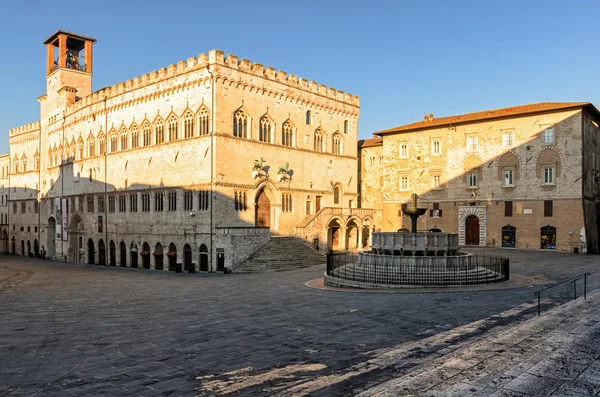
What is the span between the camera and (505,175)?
43250 millimetres

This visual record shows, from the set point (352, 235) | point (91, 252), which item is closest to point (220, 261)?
point (352, 235)

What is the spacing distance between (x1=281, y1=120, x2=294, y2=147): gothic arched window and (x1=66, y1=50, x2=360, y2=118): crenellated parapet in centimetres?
265

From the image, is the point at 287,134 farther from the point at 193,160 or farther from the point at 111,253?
→ the point at 111,253

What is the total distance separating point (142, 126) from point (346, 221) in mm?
20366

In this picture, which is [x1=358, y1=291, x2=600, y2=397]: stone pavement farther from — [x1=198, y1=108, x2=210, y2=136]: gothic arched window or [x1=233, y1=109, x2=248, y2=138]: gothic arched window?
[x1=233, y1=109, x2=248, y2=138]: gothic arched window

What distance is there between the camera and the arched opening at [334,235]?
43.0 meters

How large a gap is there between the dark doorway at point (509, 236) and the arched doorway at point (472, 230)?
2.51 metres

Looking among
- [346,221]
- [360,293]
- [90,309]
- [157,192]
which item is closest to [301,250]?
[346,221]

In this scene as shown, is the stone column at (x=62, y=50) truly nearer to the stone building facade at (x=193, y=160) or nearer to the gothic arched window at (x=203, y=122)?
the stone building facade at (x=193, y=160)

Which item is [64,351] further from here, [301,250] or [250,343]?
[301,250]

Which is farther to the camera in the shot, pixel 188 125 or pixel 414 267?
pixel 188 125

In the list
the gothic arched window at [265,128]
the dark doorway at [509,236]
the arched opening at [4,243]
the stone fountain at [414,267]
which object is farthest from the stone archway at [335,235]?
the arched opening at [4,243]

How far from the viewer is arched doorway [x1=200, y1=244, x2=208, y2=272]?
36000 millimetres

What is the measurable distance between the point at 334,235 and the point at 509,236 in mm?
15827
